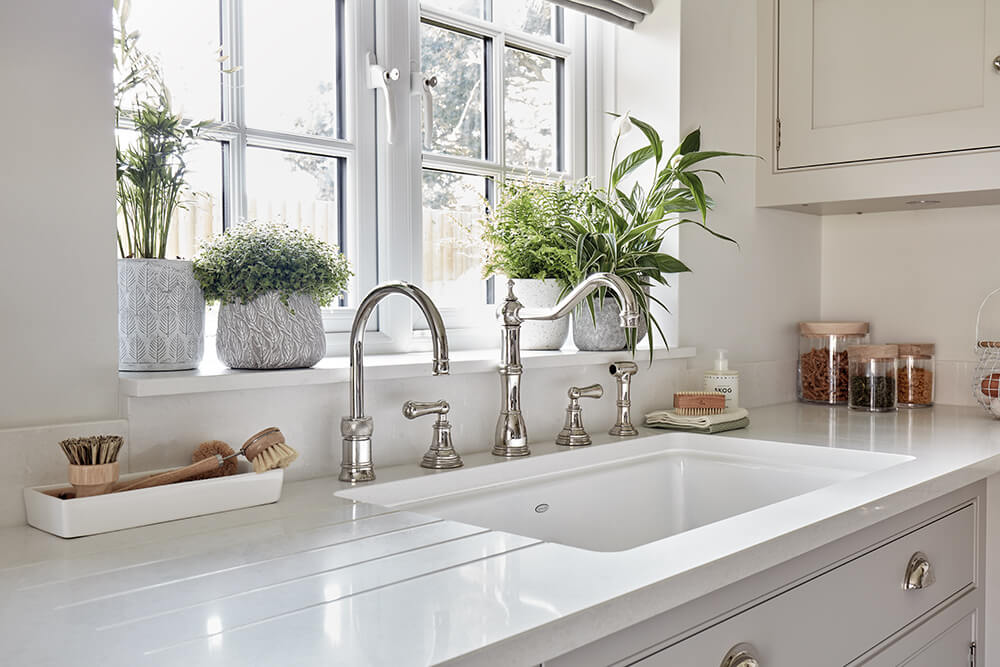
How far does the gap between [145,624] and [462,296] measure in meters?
1.27

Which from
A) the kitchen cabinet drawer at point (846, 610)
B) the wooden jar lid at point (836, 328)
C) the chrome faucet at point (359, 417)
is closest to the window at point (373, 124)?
the chrome faucet at point (359, 417)

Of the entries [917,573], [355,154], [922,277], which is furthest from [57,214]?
[922,277]

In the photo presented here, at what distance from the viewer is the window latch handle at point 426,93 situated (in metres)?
1.74

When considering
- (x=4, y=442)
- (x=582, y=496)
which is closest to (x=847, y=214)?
(x=582, y=496)

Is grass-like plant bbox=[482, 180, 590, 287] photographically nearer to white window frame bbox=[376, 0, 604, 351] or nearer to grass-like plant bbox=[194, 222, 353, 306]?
white window frame bbox=[376, 0, 604, 351]

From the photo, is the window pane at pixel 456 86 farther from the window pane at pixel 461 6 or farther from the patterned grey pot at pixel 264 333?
the patterned grey pot at pixel 264 333

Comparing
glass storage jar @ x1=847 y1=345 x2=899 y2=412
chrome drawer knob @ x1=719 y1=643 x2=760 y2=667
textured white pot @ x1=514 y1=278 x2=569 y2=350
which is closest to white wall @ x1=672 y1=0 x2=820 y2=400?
glass storage jar @ x1=847 y1=345 x2=899 y2=412

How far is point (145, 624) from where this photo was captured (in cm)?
71

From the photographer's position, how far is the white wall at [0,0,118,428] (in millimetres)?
1059

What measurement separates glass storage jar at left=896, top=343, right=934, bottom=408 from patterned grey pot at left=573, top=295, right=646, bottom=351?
0.83 m

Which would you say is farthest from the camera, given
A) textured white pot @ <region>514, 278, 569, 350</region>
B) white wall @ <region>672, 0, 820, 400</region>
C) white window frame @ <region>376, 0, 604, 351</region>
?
white wall @ <region>672, 0, 820, 400</region>

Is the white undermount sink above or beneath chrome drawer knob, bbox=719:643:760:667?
above

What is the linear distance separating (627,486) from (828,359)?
38.2 inches

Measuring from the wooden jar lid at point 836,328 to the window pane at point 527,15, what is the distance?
1.01m
